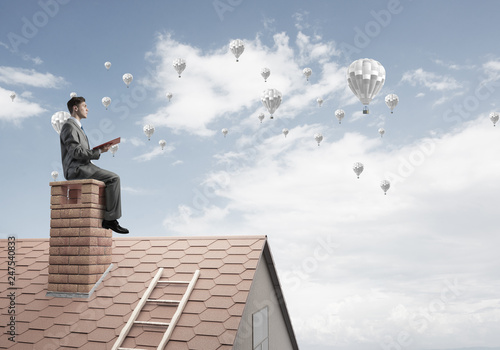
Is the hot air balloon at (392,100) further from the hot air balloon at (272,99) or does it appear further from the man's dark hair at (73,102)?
the man's dark hair at (73,102)

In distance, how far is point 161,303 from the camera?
6.77 m

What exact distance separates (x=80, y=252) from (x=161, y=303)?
6.29ft

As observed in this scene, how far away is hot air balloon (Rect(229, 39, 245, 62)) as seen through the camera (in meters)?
19.6

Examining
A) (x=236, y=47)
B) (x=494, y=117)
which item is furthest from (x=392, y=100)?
(x=236, y=47)

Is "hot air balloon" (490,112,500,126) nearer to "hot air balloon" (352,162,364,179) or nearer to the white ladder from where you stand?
"hot air balloon" (352,162,364,179)

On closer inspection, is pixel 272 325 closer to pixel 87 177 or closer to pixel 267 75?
pixel 87 177

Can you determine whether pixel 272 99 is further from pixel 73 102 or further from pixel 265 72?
pixel 73 102

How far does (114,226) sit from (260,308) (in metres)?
3.31

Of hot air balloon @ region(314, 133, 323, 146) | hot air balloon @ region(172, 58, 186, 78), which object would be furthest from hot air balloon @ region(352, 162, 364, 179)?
hot air balloon @ region(172, 58, 186, 78)

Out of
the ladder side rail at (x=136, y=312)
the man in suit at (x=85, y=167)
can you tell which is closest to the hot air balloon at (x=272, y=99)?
the man in suit at (x=85, y=167)

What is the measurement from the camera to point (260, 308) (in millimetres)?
7785

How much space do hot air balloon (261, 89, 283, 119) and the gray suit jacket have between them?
12343 mm

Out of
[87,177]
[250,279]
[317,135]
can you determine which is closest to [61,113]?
[87,177]

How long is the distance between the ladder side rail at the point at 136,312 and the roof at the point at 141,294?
0.30ft
